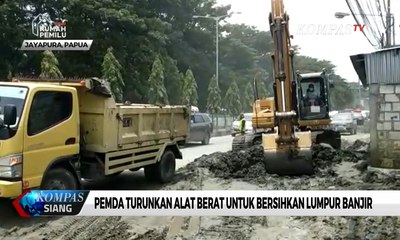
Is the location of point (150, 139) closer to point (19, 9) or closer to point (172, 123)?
point (172, 123)

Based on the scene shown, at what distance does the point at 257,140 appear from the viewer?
1323cm

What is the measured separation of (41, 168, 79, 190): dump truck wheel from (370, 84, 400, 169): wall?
744 centimetres

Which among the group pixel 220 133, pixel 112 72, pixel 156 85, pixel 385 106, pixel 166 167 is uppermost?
pixel 112 72

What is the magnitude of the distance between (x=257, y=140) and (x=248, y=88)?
18.3 meters

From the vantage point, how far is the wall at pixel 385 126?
10.9 meters

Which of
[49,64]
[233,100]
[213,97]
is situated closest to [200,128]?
[213,97]

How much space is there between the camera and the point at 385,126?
36.4 feet

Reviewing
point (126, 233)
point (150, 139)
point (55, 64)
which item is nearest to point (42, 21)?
point (55, 64)

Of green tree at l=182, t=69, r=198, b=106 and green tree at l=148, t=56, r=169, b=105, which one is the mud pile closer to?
green tree at l=148, t=56, r=169, b=105

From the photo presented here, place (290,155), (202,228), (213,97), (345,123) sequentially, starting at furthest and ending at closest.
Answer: (345,123)
(213,97)
(290,155)
(202,228)

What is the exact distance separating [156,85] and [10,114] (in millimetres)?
12325

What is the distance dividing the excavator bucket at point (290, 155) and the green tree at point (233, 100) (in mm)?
19168

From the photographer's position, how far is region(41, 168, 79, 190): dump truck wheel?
20.5 feet

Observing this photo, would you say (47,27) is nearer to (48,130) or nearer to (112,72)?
(112,72)
